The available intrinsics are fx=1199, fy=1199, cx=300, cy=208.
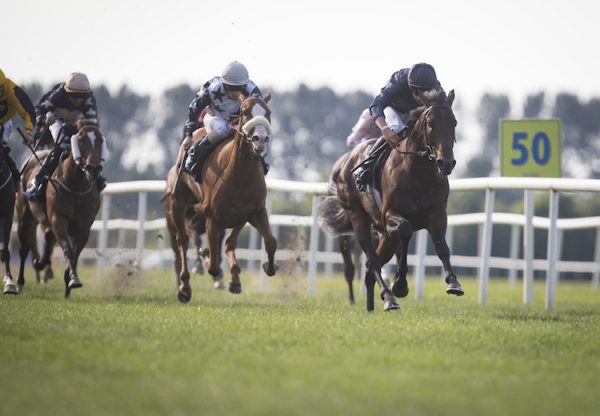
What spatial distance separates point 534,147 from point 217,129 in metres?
3.95

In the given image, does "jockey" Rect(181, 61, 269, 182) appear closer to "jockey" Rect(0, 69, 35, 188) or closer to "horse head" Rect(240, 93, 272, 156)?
"horse head" Rect(240, 93, 272, 156)

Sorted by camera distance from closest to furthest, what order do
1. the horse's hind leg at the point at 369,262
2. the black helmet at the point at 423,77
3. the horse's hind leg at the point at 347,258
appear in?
the black helmet at the point at 423,77 → the horse's hind leg at the point at 369,262 → the horse's hind leg at the point at 347,258

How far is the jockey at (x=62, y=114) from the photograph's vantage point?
40.2ft

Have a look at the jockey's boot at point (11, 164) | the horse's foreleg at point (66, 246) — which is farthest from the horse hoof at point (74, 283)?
the jockey's boot at point (11, 164)

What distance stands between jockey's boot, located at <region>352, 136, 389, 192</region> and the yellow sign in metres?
3.15

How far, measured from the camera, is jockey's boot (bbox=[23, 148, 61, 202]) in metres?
12.2

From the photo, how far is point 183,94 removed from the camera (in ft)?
210

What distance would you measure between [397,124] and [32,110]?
Result: 13.6ft

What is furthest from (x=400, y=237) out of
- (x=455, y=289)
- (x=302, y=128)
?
(x=302, y=128)

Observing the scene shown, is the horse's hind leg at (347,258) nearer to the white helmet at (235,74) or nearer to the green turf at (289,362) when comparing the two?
the white helmet at (235,74)

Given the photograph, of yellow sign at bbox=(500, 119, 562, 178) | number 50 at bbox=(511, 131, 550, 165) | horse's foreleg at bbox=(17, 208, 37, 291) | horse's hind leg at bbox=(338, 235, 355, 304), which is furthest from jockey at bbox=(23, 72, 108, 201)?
number 50 at bbox=(511, 131, 550, 165)

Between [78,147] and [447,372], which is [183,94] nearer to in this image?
[78,147]

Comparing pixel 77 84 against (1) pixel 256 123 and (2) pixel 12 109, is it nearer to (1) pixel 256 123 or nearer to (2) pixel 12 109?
(2) pixel 12 109

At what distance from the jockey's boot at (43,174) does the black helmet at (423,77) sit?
4210mm
